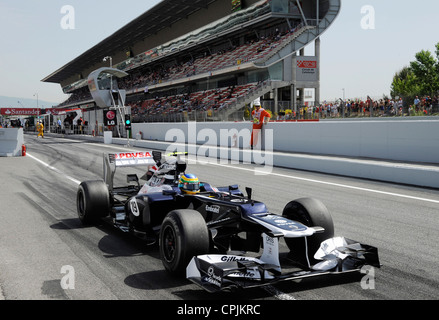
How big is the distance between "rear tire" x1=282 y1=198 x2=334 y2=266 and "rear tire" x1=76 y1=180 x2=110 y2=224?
3.14 metres

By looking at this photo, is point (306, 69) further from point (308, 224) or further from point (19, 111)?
point (19, 111)

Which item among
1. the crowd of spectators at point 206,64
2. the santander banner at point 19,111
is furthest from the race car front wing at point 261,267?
the santander banner at point 19,111

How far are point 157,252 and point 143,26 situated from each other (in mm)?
59484

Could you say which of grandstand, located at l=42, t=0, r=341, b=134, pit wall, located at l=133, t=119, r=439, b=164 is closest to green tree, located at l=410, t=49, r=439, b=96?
grandstand, located at l=42, t=0, r=341, b=134

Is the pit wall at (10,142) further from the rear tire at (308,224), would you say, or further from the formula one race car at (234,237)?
the rear tire at (308,224)

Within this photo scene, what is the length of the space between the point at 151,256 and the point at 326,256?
2.17 m

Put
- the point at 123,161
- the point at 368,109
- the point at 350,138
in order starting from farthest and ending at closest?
the point at 368,109, the point at 350,138, the point at 123,161

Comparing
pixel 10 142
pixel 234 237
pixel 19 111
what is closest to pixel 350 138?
pixel 234 237

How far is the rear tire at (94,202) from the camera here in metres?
6.84

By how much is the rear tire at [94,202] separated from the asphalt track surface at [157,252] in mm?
195

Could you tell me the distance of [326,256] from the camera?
169 inches

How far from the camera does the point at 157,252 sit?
18.1ft

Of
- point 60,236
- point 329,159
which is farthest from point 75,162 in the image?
point 60,236
